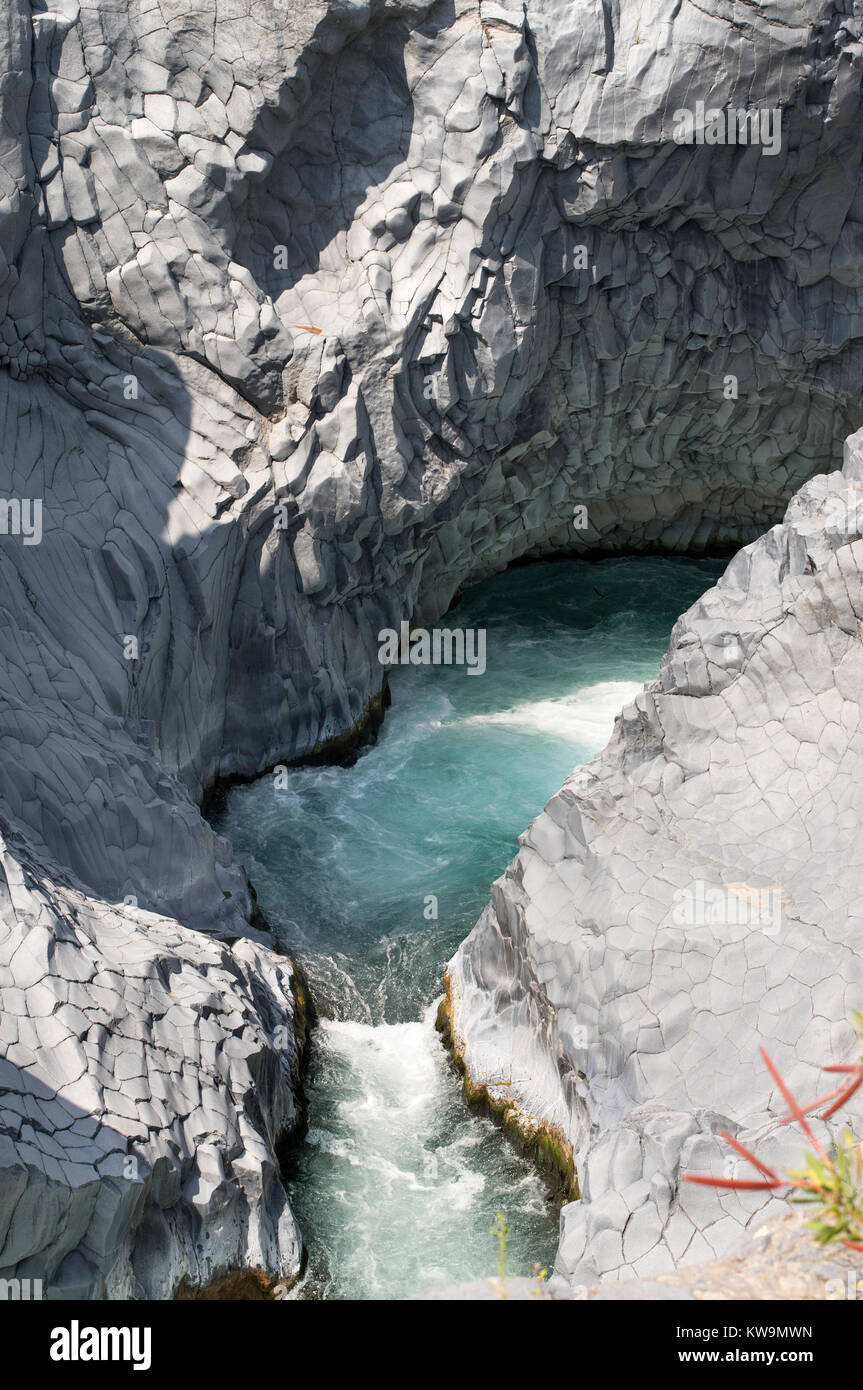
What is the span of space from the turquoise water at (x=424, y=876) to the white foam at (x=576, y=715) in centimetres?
3

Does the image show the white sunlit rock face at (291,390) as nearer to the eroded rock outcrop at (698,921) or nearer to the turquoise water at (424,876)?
the eroded rock outcrop at (698,921)

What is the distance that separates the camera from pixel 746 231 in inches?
579

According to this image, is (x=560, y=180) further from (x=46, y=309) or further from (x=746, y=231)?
(x=46, y=309)

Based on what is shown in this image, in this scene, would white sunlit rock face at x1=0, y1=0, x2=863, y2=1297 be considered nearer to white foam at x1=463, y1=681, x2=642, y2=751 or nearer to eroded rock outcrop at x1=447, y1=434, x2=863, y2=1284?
eroded rock outcrop at x1=447, y1=434, x2=863, y2=1284

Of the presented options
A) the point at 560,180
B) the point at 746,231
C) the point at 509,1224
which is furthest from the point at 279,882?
the point at 746,231

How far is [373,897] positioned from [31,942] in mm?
4847

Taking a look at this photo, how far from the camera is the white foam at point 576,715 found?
14633mm

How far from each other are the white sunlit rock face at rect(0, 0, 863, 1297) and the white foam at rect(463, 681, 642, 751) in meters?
1.78

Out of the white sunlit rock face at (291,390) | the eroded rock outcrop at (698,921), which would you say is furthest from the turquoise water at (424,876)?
the eroded rock outcrop at (698,921)

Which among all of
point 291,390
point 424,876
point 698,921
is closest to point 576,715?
point 424,876

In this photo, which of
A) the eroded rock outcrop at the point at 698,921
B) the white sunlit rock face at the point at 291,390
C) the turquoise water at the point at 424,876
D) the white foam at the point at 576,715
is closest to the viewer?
the eroded rock outcrop at the point at 698,921

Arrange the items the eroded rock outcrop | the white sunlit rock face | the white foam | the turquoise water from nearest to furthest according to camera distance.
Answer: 1. the eroded rock outcrop
2. the white sunlit rock face
3. the turquoise water
4. the white foam

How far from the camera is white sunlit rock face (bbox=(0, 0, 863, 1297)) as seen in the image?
8.01 metres

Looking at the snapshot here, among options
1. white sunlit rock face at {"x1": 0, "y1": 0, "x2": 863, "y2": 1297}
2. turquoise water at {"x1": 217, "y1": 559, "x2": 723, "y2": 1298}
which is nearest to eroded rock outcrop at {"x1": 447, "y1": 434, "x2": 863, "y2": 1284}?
white sunlit rock face at {"x1": 0, "y1": 0, "x2": 863, "y2": 1297}
